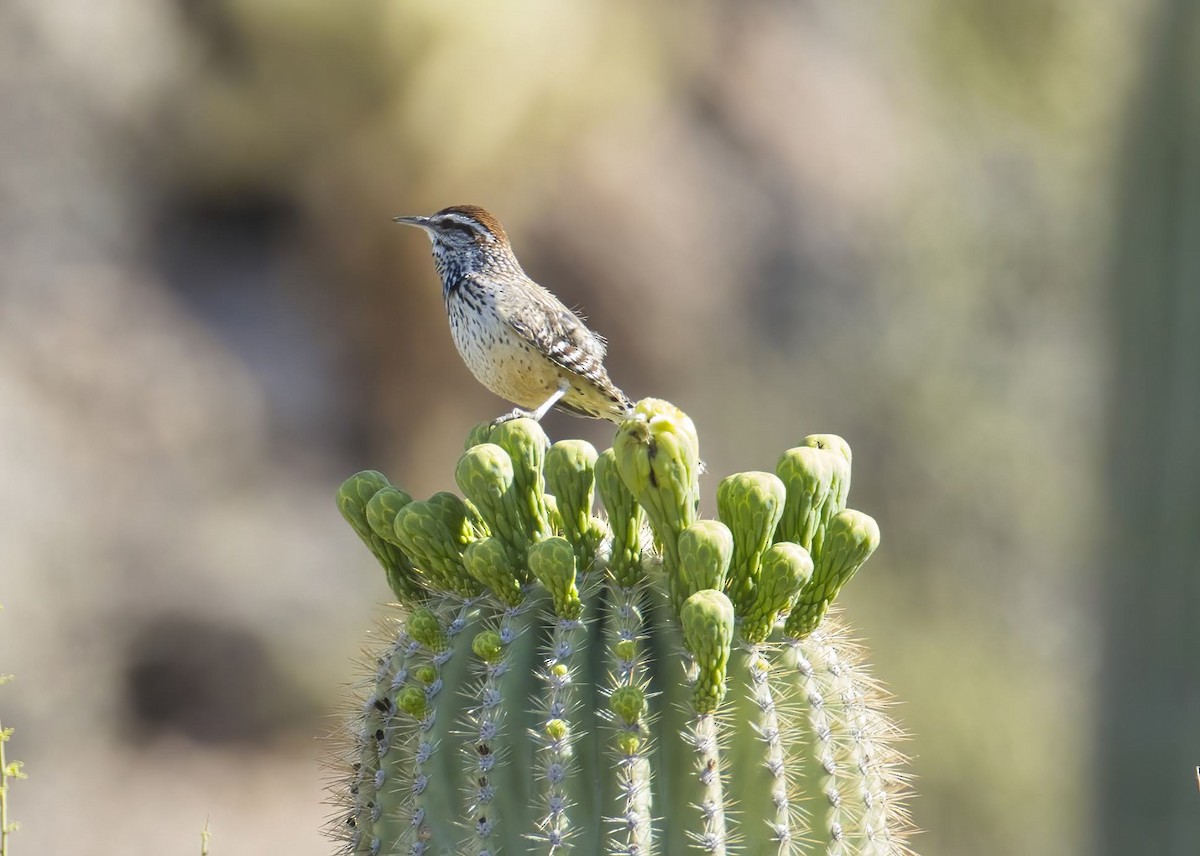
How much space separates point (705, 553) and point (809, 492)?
6.3 inches

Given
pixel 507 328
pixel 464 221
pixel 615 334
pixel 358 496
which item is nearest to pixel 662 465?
pixel 358 496

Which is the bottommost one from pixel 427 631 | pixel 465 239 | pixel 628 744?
pixel 628 744

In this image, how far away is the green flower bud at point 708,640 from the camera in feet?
2.74

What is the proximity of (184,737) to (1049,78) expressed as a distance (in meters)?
3.00

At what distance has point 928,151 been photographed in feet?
10.9

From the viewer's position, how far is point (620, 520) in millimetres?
930

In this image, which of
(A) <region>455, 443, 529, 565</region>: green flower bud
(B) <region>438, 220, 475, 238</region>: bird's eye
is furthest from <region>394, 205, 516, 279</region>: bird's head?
(A) <region>455, 443, 529, 565</region>: green flower bud

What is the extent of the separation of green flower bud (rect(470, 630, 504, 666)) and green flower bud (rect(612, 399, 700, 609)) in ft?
0.48

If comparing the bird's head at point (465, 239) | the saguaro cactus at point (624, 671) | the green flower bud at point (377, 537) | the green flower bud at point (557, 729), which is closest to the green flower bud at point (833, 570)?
the saguaro cactus at point (624, 671)

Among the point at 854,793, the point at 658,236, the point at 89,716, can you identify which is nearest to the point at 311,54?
the point at 658,236

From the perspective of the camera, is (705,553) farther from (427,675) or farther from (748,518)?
(427,675)

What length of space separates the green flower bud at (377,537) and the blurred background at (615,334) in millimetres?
926

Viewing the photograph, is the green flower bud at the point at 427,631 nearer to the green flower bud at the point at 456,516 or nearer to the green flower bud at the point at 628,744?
the green flower bud at the point at 456,516

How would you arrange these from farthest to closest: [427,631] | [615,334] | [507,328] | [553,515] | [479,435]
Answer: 1. [615,334]
2. [507,328]
3. [479,435]
4. [553,515]
5. [427,631]
